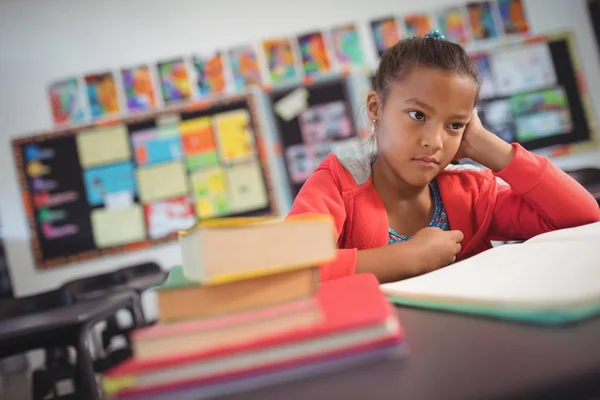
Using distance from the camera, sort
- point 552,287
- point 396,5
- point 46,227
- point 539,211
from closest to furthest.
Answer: point 552,287 → point 539,211 → point 46,227 → point 396,5

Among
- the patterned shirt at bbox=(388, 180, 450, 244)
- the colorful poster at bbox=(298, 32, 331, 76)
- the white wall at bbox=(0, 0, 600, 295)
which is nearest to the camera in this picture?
the patterned shirt at bbox=(388, 180, 450, 244)

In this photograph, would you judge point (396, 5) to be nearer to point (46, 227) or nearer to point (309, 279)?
point (46, 227)

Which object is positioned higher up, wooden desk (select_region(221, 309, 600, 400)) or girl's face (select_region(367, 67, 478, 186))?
girl's face (select_region(367, 67, 478, 186))

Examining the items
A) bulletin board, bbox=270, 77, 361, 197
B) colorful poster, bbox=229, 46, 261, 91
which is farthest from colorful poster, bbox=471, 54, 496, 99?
colorful poster, bbox=229, 46, 261, 91

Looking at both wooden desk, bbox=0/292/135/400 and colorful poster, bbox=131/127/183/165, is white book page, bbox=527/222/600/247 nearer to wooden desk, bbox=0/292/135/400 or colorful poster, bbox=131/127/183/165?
wooden desk, bbox=0/292/135/400

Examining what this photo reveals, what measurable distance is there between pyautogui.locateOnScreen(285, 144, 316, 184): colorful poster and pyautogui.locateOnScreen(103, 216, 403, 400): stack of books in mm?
3043

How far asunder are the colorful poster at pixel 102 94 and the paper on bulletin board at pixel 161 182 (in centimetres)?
49

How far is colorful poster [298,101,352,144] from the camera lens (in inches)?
135

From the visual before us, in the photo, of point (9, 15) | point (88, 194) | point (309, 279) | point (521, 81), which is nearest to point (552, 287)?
point (309, 279)

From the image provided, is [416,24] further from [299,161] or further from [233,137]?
[233,137]

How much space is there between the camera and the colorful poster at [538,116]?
3551mm

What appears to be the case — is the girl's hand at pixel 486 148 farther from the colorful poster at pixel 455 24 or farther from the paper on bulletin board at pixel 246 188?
the colorful poster at pixel 455 24

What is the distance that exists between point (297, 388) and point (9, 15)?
387 cm

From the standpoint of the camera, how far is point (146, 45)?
3381 mm
